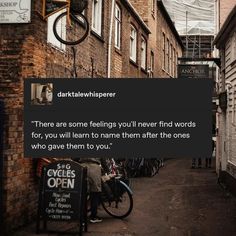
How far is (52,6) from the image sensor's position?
876 centimetres

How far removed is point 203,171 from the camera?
22000 mm

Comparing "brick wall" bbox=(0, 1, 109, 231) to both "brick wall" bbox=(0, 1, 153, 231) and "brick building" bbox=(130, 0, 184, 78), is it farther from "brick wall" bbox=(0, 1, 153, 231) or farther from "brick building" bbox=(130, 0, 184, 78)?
"brick building" bbox=(130, 0, 184, 78)

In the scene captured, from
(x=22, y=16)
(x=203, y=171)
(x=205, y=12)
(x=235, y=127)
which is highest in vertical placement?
(x=205, y=12)

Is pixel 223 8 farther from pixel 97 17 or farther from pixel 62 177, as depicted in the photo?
pixel 62 177

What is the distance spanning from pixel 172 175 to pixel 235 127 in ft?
20.8

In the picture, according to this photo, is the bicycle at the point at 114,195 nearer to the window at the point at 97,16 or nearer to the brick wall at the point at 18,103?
the brick wall at the point at 18,103

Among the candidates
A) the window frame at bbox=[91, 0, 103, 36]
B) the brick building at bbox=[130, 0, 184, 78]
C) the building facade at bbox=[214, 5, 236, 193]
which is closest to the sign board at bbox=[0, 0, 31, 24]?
the window frame at bbox=[91, 0, 103, 36]

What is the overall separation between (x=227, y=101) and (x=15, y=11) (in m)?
8.84

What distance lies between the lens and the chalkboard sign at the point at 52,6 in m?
8.46

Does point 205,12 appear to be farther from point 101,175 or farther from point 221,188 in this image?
point 101,175

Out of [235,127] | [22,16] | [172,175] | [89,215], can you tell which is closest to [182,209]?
[89,215]

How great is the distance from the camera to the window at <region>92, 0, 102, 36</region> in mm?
14885

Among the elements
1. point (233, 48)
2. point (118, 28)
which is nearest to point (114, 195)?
point (233, 48)

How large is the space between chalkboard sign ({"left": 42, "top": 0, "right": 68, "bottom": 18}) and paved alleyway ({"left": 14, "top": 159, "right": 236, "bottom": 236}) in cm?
383
